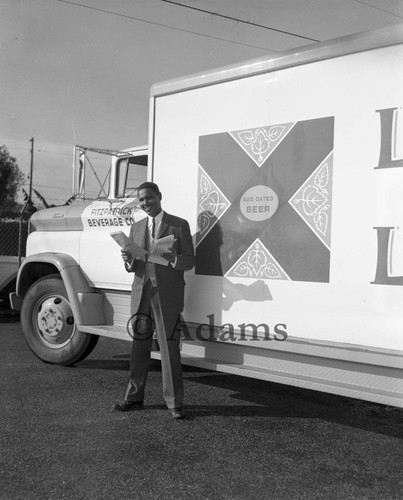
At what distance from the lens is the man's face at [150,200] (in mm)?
4328

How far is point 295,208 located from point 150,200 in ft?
3.79

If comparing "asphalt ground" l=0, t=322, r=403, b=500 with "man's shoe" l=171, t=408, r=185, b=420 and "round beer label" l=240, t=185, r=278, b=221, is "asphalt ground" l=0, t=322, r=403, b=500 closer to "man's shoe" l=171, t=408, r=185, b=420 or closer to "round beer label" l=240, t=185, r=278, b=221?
"man's shoe" l=171, t=408, r=185, b=420

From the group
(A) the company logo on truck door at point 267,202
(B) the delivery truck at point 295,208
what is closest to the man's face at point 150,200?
(B) the delivery truck at point 295,208

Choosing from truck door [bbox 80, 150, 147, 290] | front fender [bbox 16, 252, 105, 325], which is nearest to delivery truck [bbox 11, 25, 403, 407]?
front fender [bbox 16, 252, 105, 325]

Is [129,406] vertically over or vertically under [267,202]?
under

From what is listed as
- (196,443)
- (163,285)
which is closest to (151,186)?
(163,285)

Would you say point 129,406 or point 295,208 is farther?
point 129,406

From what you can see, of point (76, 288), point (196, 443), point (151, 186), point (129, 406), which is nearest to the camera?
point (196, 443)

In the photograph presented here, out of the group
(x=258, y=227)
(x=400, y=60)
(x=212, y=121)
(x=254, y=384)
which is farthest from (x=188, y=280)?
(x=400, y=60)

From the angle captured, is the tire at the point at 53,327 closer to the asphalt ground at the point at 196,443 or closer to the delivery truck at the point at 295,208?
the asphalt ground at the point at 196,443

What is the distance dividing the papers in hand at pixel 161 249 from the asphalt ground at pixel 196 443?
1.20m

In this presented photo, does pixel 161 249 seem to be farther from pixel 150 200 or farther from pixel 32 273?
pixel 32 273

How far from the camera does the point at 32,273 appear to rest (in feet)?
20.3

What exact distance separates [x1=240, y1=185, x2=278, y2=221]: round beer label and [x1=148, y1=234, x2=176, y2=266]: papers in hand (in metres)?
0.58
